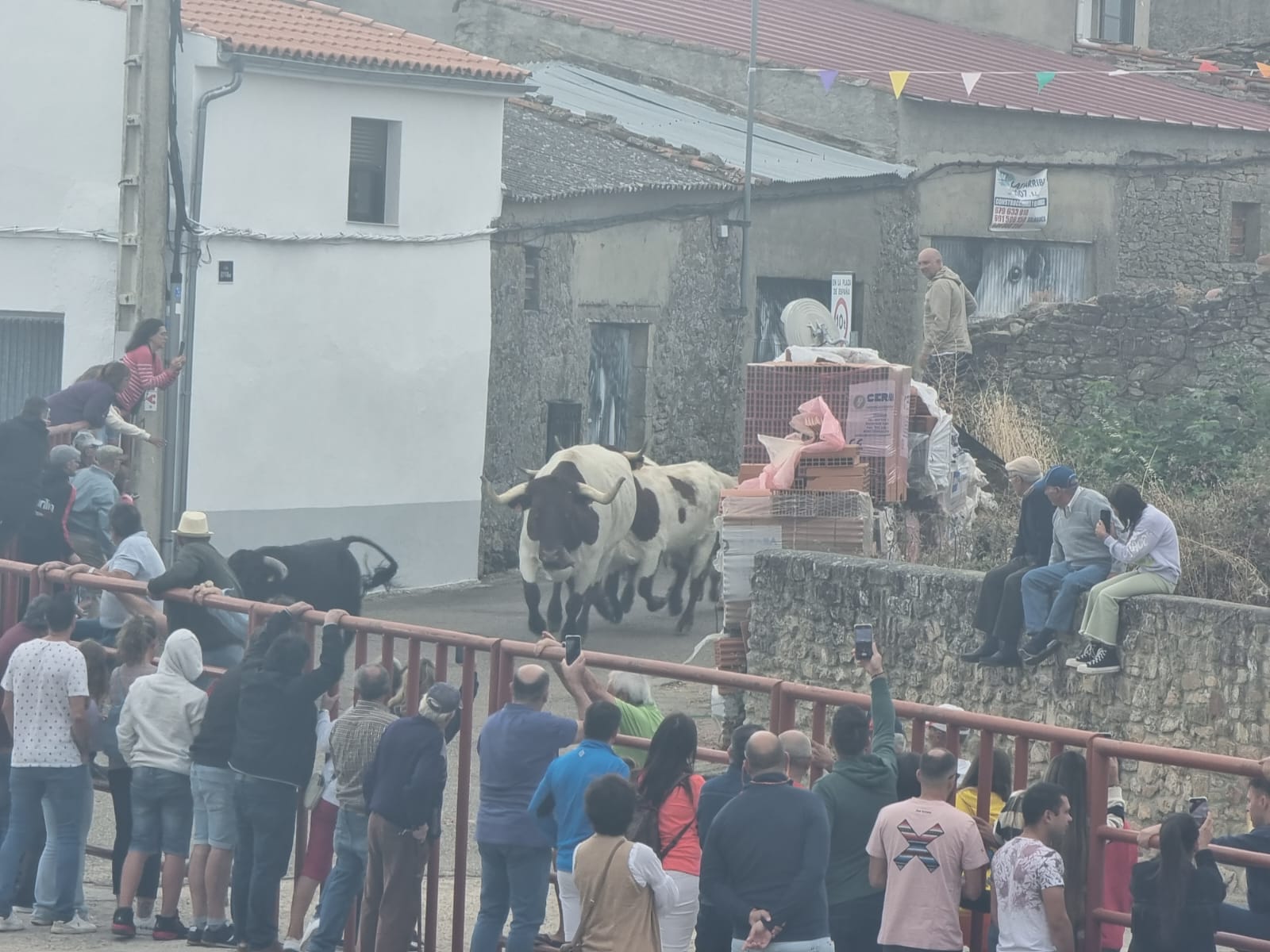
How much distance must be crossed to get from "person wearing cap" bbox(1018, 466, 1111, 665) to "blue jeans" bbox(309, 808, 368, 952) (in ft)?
15.1

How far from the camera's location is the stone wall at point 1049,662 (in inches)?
448

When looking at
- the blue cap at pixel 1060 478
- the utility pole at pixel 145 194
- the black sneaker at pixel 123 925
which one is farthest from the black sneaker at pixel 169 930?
the utility pole at pixel 145 194

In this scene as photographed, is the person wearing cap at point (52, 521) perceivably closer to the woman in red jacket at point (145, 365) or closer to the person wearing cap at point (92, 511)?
the person wearing cap at point (92, 511)

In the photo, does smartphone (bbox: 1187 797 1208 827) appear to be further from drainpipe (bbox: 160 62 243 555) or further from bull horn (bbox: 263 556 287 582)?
drainpipe (bbox: 160 62 243 555)

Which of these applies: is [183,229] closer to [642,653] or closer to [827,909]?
[642,653]

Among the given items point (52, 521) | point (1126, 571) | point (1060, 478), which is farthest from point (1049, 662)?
point (52, 521)

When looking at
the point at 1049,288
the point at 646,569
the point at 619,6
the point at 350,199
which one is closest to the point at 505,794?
the point at 646,569

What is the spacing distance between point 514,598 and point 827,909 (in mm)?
12848

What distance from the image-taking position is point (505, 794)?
8398 millimetres

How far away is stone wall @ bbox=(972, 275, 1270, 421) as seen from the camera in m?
20.5

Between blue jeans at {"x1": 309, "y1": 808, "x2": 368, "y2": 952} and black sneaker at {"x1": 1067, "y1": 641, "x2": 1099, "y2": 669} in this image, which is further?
black sneaker at {"x1": 1067, "y1": 641, "x2": 1099, "y2": 669}

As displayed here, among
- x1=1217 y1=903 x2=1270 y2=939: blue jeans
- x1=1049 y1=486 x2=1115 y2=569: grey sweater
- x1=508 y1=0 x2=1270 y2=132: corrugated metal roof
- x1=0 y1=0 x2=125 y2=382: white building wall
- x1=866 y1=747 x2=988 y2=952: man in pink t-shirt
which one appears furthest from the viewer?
x1=508 y1=0 x2=1270 y2=132: corrugated metal roof

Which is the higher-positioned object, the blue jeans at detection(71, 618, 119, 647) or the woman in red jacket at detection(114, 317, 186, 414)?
the woman in red jacket at detection(114, 317, 186, 414)

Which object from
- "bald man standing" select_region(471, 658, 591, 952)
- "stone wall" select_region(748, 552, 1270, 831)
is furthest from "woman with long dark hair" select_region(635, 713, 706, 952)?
"stone wall" select_region(748, 552, 1270, 831)
